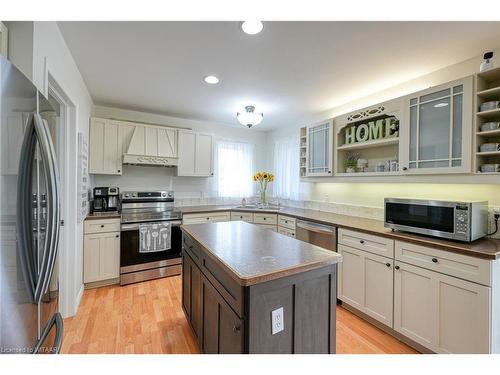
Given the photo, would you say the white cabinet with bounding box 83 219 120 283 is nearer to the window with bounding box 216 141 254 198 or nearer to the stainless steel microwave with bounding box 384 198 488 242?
the window with bounding box 216 141 254 198

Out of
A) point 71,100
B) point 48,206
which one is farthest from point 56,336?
point 71,100

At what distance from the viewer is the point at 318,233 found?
279cm

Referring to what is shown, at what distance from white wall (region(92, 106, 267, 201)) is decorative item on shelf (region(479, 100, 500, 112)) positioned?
3506mm

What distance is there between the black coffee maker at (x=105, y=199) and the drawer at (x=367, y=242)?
3.10 meters

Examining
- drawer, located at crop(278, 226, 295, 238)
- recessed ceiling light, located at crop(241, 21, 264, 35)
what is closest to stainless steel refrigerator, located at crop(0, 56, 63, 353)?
recessed ceiling light, located at crop(241, 21, 264, 35)

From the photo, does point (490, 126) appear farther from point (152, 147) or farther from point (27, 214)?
point (152, 147)

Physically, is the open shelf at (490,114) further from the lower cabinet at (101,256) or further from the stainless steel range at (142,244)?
the lower cabinet at (101,256)

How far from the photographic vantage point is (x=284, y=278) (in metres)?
1.18

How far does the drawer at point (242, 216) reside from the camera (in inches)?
149

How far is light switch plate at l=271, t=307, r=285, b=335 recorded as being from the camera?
1.14m

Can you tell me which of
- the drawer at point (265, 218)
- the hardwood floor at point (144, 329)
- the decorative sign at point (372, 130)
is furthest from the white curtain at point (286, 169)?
the hardwood floor at point (144, 329)
